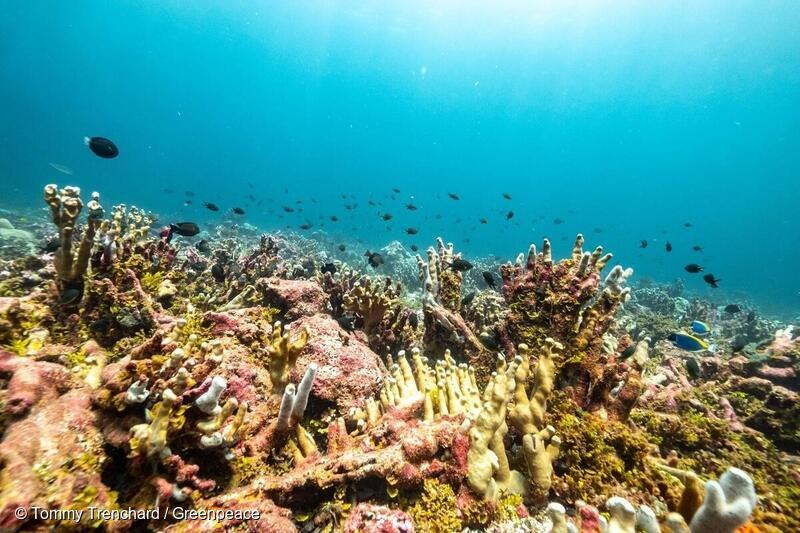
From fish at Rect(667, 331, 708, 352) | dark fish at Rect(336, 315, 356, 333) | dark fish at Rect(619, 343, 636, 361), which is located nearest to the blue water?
fish at Rect(667, 331, 708, 352)

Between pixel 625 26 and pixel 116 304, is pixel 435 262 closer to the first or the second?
pixel 116 304

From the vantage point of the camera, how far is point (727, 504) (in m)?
1.64

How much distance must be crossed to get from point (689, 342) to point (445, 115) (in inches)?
5187

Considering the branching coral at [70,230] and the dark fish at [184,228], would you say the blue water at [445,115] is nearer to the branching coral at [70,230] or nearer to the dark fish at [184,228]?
the dark fish at [184,228]

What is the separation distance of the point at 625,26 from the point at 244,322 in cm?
9146

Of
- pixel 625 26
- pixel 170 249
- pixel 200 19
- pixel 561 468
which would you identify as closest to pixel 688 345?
pixel 561 468

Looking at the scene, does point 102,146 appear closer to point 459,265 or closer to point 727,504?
point 459,265

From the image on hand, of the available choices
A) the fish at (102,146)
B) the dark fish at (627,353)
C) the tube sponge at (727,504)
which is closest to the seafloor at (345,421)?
the tube sponge at (727,504)

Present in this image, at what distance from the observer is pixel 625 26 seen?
216ft

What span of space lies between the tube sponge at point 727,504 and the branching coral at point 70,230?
19.0 ft

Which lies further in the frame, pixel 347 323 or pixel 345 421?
pixel 347 323

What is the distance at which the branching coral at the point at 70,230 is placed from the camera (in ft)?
12.3

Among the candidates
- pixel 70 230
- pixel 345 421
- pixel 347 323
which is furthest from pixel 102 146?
pixel 345 421

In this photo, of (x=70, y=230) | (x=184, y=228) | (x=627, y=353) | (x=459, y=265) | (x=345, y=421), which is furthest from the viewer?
(x=184, y=228)
